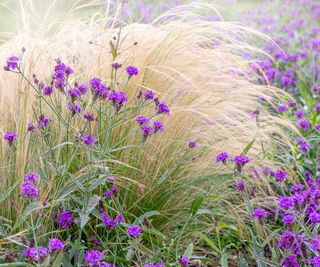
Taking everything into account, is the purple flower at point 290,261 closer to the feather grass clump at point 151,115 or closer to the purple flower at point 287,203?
the purple flower at point 287,203

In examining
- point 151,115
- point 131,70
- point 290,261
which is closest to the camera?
point 290,261

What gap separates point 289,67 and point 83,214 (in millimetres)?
3667

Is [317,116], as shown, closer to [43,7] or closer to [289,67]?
[289,67]

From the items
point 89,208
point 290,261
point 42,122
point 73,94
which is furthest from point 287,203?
point 42,122

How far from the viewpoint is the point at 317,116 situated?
3646 millimetres

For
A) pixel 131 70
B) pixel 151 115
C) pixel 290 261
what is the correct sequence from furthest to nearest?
pixel 151 115, pixel 131 70, pixel 290 261

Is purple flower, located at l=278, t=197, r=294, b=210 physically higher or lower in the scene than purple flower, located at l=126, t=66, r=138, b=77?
lower

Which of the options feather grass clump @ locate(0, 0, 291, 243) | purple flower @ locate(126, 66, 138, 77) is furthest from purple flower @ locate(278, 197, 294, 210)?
purple flower @ locate(126, 66, 138, 77)

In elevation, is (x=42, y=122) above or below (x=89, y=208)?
above

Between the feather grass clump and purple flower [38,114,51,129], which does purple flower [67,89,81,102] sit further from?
the feather grass clump

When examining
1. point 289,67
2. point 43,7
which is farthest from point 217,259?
point 43,7

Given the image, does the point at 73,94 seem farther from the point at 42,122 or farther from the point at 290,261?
the point at 290,261

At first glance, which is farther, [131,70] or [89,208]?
[131,70]

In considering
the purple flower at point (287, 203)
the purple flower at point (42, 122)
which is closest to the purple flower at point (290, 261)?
the purple flower at point (287, 203)
